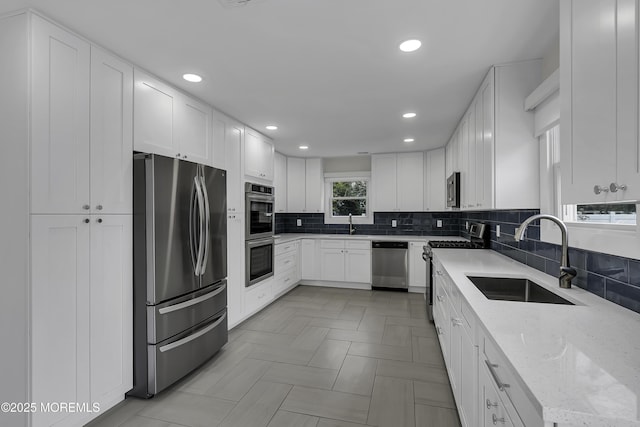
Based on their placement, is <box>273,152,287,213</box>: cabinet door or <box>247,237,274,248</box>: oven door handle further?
<box>273,152,287,213</box>: cabinet door

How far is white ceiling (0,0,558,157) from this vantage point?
1.61m

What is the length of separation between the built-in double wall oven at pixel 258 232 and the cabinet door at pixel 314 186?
61.7 inches

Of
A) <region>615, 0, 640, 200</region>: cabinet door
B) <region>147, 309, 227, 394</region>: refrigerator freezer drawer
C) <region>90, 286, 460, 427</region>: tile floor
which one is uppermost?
<region>615, 0, 640, 200</region>: cabinet door

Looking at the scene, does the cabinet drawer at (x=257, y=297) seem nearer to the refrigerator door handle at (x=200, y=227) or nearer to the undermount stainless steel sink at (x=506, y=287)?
the refrigerator door handle at (x=200, y=227)

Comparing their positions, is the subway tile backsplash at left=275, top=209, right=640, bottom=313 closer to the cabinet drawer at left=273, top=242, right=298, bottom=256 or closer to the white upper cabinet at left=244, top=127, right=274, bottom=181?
the cabinet drawer at left=273, top=242, right=298, bottom=256

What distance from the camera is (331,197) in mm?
5961

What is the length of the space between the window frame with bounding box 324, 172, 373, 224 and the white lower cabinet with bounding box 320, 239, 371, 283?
2.39ft

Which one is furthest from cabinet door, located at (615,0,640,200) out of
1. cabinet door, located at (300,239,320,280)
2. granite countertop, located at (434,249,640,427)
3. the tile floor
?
cabinet door, located at (300,239,320,280)

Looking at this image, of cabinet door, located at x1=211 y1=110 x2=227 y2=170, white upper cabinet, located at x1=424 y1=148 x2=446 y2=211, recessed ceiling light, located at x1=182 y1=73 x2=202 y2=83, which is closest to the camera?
recessed ceiling light, located at x1=182 y1=73 x2=202 y2=83

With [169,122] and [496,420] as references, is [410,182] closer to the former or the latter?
[169,122]

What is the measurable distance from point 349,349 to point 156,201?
2.17 meters

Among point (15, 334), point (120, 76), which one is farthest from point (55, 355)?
point (120, 76)

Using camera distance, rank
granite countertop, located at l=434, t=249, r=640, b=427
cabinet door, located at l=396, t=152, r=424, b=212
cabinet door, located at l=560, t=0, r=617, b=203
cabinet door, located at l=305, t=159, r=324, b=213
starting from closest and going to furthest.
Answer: granite countertop, located at l=434, t=249, r=640, b=427, cabinet door, located at l=560, t=0, r=617, b=203, cabinet door, located at l=396, t=152, r=424, b=212, cabinet door, located at l=305, t=159, r=324, b=213

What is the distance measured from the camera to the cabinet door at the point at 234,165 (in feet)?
10.8
